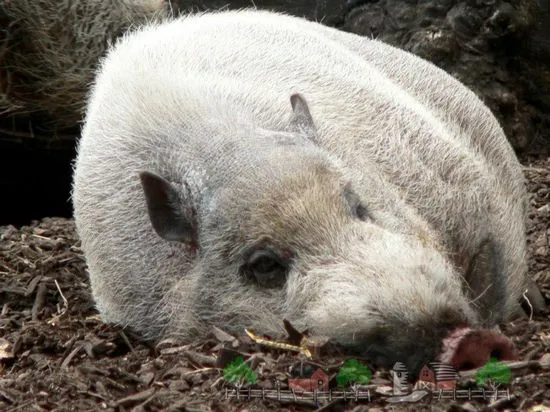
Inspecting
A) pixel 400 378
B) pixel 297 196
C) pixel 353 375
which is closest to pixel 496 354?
pixel 400 378

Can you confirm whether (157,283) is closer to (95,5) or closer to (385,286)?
(385,286)

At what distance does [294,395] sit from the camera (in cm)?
436

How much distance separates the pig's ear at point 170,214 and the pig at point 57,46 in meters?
5.88

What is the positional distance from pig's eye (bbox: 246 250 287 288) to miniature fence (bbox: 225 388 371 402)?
2.73 feet

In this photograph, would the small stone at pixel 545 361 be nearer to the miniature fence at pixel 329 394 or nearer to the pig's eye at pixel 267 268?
the miniature fence at pixel 329 394

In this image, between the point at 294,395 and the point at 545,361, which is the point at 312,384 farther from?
the point at 545,361

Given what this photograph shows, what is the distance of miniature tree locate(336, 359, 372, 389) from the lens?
175 inches

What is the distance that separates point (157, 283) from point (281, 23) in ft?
8.15

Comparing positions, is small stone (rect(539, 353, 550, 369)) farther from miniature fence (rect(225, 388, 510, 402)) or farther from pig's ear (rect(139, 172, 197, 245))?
pig's ear (rect(139, 172, 197, 245))

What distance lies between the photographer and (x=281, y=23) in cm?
749

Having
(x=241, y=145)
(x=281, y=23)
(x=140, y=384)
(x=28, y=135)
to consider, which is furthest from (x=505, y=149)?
(x=28, y=135)

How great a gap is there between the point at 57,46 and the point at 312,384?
7.96 meters

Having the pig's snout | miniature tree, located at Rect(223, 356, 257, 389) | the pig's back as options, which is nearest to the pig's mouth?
the pig's snout

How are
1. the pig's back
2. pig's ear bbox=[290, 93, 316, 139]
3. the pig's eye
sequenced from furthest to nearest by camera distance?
the pig's back < pig's ear bbox=[290, 93, 316, 139] < the pig's eye
